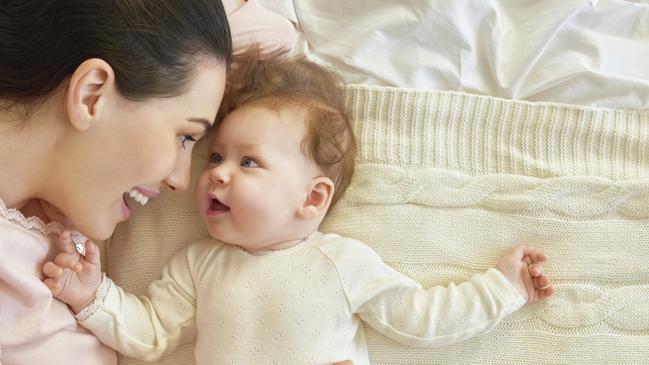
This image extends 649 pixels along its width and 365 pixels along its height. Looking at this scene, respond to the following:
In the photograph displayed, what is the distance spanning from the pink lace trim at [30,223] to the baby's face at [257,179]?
26 cm

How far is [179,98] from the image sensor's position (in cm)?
115

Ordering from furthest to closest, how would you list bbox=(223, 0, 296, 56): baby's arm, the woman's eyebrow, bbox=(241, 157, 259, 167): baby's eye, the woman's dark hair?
bbox=(223, 0, 296, 56): baby's arm, bbox=(241, 157, 259, 167): baby's eye, the woman's eyebrow, the woman's dark hair

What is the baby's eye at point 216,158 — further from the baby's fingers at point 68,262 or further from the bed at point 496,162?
the baby's fingers at point 68,262

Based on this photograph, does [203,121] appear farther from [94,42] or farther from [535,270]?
[535,270]

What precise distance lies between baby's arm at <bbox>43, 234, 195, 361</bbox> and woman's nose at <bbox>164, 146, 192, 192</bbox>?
181 millimetres

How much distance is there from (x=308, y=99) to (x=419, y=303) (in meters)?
0.44

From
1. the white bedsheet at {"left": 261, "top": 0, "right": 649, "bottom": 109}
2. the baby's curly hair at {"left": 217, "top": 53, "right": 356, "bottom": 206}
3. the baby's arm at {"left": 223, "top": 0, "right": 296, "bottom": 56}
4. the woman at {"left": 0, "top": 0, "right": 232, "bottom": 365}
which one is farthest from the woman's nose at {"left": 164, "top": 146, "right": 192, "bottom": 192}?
the white bedsheet at {"left": 261, "top": 0, "right": 649, "bottom": 109}

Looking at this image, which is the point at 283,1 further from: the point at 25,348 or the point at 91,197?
the point at 25,348

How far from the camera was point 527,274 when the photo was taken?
53.2 inches

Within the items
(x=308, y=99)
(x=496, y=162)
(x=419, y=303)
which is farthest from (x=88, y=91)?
(x=496, y=162)

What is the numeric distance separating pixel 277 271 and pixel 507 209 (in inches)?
18.8

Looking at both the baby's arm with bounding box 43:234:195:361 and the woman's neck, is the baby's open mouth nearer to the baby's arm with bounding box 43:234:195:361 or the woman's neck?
the baby's arm with bounding box 43:234:195:361

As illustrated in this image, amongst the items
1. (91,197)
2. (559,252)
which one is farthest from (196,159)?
(559,252)

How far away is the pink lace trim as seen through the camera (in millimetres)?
1206
